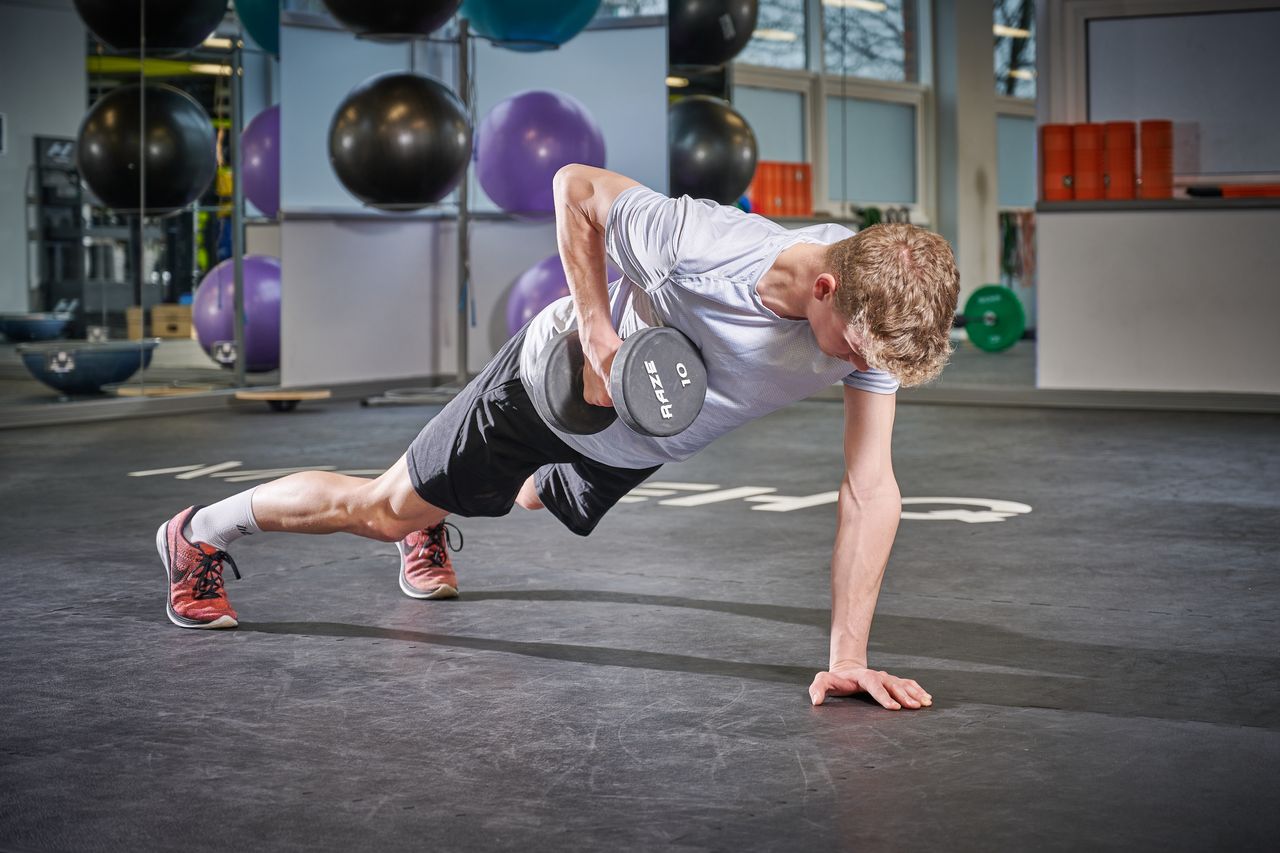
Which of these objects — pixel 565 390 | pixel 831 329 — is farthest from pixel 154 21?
pixel 831 329

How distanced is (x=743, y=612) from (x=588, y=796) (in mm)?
1148

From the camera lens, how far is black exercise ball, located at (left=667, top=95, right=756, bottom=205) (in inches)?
298

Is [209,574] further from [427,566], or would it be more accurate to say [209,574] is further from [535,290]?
[535,290]

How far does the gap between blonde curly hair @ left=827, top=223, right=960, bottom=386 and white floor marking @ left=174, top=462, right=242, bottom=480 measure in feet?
11.9

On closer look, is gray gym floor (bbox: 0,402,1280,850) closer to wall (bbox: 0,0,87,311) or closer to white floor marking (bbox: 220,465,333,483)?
white floor marking (bbox: 220,465,333,483)

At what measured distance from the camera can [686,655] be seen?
2637 mm

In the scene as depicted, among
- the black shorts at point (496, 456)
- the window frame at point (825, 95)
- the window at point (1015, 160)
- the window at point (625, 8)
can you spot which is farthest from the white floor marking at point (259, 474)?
the window at point (1015, 160)

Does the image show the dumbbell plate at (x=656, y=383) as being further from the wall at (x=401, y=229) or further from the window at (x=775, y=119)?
the window at (x=775, y=119)

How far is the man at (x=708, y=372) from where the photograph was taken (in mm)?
1943

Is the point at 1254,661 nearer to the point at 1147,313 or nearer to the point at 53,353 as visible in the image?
the point at 1147,313

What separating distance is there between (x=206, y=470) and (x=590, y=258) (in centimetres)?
338

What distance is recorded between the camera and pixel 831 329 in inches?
78.0

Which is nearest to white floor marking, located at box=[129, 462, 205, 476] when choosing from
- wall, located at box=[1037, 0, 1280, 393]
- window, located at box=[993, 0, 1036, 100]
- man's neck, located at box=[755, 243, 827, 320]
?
man's neck, located at box=[755, 243, 827, 320]

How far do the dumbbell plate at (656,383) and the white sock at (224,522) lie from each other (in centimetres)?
100
